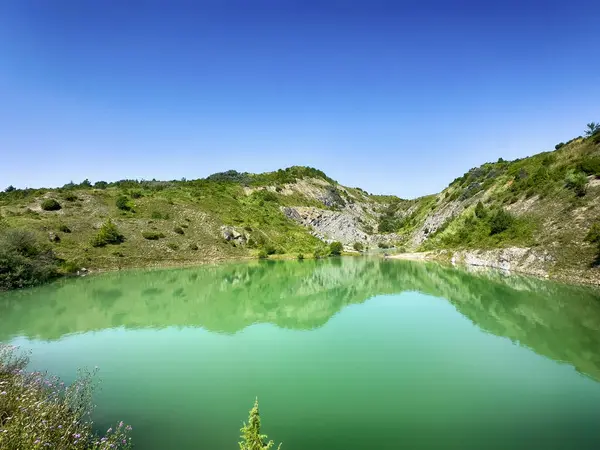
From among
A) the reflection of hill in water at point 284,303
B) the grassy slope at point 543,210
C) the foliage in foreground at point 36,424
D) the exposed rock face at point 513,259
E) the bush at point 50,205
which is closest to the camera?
the foliage in foreground at point 36,424

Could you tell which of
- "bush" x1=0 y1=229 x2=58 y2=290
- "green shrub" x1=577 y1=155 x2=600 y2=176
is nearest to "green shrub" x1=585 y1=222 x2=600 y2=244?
"green shrub" x1=577 y1=155 x2=600 y2=176

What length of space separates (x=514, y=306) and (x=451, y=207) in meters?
57.8

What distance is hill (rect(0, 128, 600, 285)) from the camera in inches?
1484

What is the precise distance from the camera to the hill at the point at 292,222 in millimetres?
37688

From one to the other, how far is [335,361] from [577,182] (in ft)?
138

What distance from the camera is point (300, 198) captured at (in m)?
107

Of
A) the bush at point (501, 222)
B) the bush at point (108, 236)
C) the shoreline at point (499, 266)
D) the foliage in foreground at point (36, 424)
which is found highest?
the bush at point (501, 222)

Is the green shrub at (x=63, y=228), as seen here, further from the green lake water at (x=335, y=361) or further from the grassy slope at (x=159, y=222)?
the green lake water at (x=335, y=361)

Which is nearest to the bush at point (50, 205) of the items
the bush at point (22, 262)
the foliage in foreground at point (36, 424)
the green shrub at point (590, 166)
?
the bush at point (22, 262)

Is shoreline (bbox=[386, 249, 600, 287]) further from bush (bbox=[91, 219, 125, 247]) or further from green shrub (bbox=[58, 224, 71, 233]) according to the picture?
green shrub (bbox=[58, 224, 71, 233])

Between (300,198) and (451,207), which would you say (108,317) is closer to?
(451,207)

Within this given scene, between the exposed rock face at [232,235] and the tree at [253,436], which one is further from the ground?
the exposed rock face at [232,235]

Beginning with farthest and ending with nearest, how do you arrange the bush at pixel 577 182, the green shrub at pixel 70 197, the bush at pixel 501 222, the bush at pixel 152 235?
the green shrub at pixel 70 197
the bush at pixel 152 235
the bush at pixel 501 222
the bush at pixel 577 182

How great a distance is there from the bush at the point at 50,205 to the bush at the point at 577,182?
71.7m
